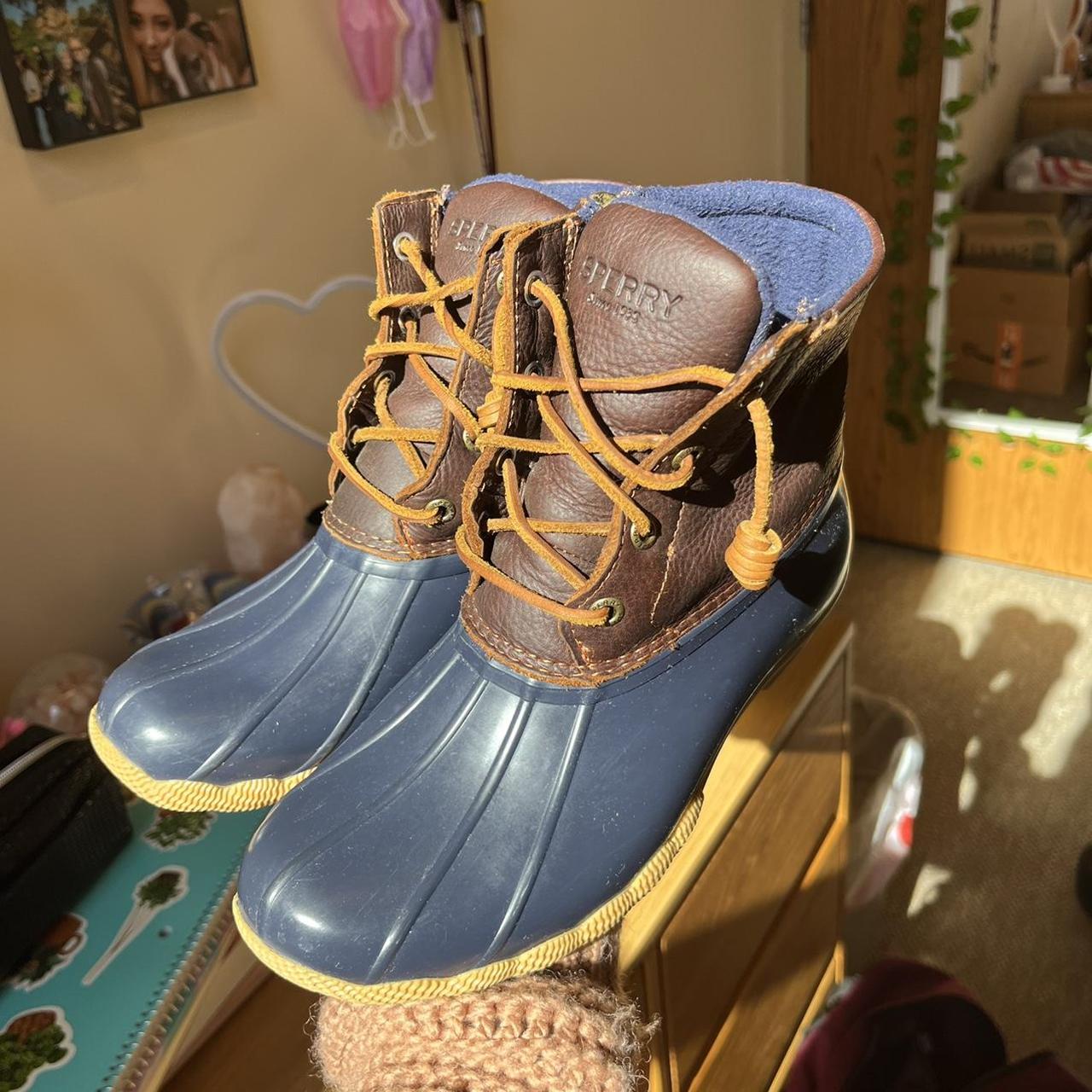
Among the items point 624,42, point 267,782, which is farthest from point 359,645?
point 624,42

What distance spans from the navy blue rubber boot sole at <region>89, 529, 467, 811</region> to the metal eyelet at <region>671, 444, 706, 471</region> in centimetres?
15

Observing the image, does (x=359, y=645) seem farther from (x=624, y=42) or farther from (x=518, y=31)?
(x=624, y=42)

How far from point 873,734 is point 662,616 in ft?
2.17

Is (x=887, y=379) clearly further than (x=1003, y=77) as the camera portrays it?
Yes

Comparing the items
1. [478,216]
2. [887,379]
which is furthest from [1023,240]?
[478,216]

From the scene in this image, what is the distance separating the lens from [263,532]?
2.77 feet

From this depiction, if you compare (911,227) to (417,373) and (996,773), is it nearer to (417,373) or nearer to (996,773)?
(996,773)

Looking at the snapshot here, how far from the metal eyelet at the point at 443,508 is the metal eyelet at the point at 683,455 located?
0.43ft

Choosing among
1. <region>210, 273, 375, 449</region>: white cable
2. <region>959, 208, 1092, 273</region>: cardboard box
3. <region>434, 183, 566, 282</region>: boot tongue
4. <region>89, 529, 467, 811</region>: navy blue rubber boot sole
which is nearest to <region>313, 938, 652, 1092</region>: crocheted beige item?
<region>89, 529, 467, 811</region>: navy blue rubber boot sole

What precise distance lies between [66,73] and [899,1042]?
3.15 feet

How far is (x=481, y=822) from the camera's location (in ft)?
1.35

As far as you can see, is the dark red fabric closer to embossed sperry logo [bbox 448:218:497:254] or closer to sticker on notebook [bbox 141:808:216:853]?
sticker on notebook [bbox 141:808:216:853]

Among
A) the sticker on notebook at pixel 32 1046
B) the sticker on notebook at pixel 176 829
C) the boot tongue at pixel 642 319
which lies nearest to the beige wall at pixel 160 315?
the sticker on notebook at pixel 176 829

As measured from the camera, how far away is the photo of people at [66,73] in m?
0.71
